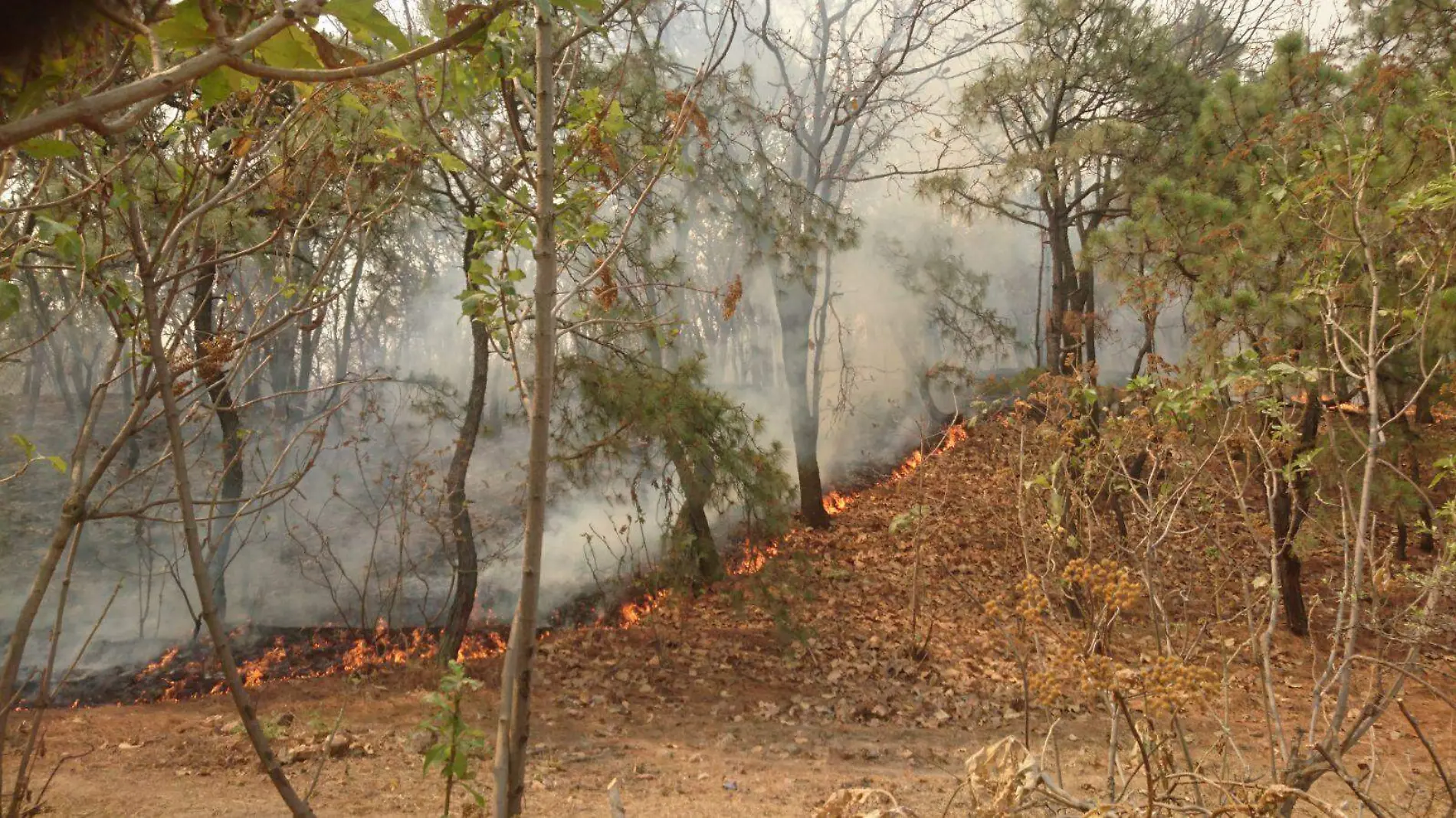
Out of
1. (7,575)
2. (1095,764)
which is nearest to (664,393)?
(1095,764)

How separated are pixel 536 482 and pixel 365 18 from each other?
0.99 meters

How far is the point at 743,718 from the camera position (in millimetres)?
6910

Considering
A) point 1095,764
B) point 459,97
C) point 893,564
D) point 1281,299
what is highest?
point 1281,299

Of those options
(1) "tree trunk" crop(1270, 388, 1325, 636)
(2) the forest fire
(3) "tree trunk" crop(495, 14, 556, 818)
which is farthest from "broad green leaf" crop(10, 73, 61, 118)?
(1) "tree trunk" crop(1270, 388, 1325, 636)

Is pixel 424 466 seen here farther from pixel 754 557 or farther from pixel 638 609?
pixel 754 557

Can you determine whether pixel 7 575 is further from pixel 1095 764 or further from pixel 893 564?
pixel 1095 764

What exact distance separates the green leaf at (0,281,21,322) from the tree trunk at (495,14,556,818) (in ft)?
2.69

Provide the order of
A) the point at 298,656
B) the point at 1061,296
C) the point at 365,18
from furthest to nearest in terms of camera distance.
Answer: the point at 1061,296 → the point at 298,656 → the point at 365,18

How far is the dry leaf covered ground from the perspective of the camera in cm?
489

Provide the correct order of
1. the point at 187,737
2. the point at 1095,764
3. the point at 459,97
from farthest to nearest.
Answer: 1. the point at 187,737
2. the point at 1095,764
3. the point at 459,97

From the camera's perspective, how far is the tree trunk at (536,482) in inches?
62.4

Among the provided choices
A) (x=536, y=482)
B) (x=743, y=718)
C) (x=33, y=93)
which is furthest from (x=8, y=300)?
(x=743, y=718)

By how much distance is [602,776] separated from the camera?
17.8 feet

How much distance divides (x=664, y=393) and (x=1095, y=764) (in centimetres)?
431
